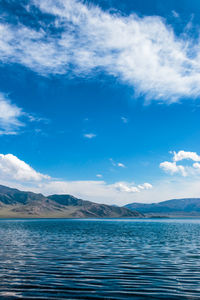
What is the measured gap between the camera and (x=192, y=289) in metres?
23.0

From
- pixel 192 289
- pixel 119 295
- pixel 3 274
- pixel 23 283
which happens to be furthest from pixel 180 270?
pixel 3 274

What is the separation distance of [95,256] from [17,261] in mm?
12274

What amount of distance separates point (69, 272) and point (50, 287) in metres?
6.64

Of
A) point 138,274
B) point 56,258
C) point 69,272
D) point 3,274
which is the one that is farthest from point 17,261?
point 138,274

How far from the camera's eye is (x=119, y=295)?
21.5m

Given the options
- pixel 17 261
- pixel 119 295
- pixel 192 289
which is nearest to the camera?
pixel 119 295

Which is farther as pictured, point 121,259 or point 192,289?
point 121,259

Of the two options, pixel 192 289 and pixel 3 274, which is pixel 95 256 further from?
pixel 192 289

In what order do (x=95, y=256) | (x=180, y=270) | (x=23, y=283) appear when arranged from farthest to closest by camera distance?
(x=95, y=256) < (x=180, y=270) < (x=23, y=283)

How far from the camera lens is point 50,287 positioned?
79.0ft

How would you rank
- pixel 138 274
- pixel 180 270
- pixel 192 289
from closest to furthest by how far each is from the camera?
pixel 192 289
pixel 138 274
pixel 180 270

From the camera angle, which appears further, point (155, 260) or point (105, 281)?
point (155, 260)

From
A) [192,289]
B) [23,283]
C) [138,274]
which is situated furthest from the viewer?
[138,274]

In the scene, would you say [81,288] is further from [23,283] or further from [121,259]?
[121,259]
